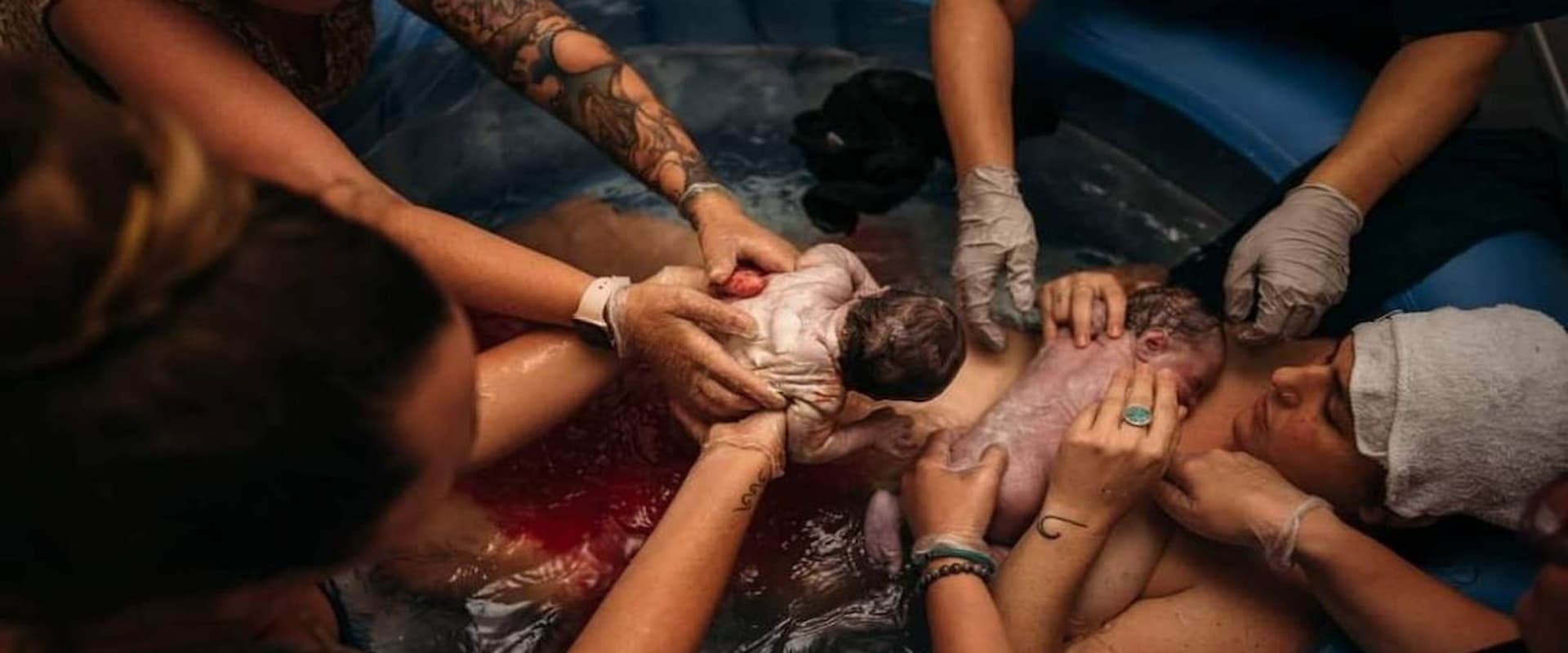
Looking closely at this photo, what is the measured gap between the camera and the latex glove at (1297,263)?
2027 millimetres

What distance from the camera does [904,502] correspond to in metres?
2.05

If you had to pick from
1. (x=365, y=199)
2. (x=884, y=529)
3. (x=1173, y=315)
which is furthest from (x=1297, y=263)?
(x=365, y=199)

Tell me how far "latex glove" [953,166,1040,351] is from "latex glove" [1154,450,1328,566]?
18.0 inches

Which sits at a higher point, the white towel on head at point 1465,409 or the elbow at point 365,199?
the elbow at point 365,199

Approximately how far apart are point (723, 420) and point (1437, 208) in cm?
128

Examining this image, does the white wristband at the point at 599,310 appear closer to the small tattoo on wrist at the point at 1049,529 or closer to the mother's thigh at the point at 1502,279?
the small tattoo on wrist at the point at 1049,529

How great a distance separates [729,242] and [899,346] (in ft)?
1.27

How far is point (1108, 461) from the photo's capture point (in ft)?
6.17

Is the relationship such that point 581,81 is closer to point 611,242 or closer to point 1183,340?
point 611,242

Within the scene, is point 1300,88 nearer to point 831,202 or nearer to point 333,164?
point 831,202

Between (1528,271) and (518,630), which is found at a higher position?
(1528,271)

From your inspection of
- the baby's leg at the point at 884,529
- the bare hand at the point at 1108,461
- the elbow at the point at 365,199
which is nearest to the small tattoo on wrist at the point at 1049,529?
the bare hand at the point at 1108,461

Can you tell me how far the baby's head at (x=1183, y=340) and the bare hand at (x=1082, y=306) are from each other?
4 cm

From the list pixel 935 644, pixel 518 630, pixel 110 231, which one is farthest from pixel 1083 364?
pixel 110 231
